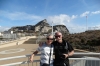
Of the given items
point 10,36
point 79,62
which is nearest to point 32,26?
point 10,36

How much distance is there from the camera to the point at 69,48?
4109 mm

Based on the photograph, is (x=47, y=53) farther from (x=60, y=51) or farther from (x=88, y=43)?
(x=88, y=43)

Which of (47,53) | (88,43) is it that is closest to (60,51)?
(47,53)

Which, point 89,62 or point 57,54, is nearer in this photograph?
point 57,54

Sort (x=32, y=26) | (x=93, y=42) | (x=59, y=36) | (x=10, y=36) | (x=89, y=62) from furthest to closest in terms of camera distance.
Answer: (x=32, y=26) < (x=10, y=36) < (x=93, y=42) < (x=89, y=62) < (x=59, y=36)

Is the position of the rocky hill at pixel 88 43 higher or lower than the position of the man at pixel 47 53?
lower

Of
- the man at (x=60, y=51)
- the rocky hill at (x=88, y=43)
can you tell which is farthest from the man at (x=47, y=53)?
the rocky hill at (x=88, y=43)

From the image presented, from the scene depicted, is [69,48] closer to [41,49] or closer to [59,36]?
[59,36]

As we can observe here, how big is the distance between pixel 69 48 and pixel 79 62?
4.40 ft

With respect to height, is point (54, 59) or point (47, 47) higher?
point (47, 47)

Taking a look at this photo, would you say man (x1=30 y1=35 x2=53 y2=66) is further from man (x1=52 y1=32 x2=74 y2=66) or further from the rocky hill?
the rocky hill

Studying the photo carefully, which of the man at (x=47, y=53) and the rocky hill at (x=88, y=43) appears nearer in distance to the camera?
the man at (x=47, y=53)

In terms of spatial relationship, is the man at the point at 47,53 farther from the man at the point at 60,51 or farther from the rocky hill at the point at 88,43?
the rocky hill at the point at 88,43

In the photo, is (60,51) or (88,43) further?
(88,43)
